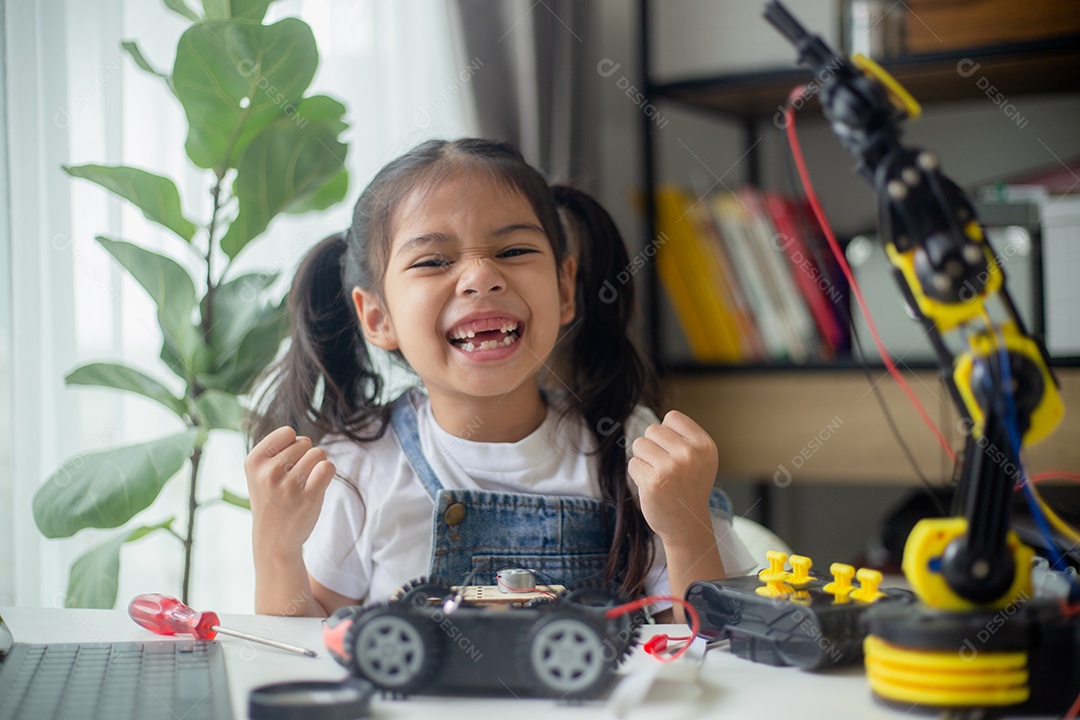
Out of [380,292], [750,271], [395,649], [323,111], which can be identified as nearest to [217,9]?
[323,111]

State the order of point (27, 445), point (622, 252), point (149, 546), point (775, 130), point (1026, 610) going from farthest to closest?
1. point (775, 130)
2. point (149, 546)
3. point (622, 252)
4. point (27, 445)
5. point (1026, 610)

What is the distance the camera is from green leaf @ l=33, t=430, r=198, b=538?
42.9 inches

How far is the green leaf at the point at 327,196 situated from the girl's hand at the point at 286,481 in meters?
0.47

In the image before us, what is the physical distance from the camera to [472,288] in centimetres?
103

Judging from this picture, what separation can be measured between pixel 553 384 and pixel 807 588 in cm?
59

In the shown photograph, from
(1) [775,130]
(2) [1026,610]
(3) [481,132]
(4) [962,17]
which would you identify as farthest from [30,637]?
(1) [775,130]

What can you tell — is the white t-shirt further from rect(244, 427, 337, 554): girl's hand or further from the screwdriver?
the screwdriver

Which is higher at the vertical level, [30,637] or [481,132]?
[481,132]

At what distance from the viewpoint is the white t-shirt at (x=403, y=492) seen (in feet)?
3.62

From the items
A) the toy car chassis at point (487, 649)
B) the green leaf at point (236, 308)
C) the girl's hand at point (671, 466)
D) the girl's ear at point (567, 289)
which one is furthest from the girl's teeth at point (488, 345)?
the toy car chassis at point (487, 649)

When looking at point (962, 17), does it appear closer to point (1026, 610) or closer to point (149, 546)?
point (1026, 610)

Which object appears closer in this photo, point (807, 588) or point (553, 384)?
point (807, 588)

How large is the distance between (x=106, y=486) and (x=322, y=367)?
0.27m

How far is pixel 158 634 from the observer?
0.79m
